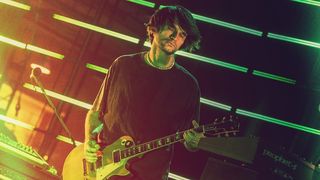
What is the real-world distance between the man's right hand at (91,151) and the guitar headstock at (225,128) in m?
1.07

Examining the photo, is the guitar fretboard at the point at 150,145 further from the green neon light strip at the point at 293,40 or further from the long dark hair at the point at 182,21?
the green neon light strip at the point at 293,40

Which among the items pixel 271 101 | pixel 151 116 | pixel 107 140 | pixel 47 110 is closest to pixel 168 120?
pixel 151 116

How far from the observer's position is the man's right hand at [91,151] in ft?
11.3

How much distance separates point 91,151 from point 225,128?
1.28m

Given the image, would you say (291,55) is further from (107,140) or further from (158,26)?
(107,140)

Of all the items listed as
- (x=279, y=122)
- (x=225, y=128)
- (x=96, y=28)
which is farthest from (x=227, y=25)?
(x=96, y=28)

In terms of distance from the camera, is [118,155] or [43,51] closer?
[118,155]

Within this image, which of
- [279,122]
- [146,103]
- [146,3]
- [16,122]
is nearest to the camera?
[146,103]

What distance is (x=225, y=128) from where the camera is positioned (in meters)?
3.18

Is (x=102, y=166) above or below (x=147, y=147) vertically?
below

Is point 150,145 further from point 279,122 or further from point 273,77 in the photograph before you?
point 273,77

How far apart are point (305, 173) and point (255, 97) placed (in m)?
1.21

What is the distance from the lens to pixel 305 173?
10.6 feet

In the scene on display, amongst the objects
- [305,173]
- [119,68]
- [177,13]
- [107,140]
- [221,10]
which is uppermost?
[221,10]
